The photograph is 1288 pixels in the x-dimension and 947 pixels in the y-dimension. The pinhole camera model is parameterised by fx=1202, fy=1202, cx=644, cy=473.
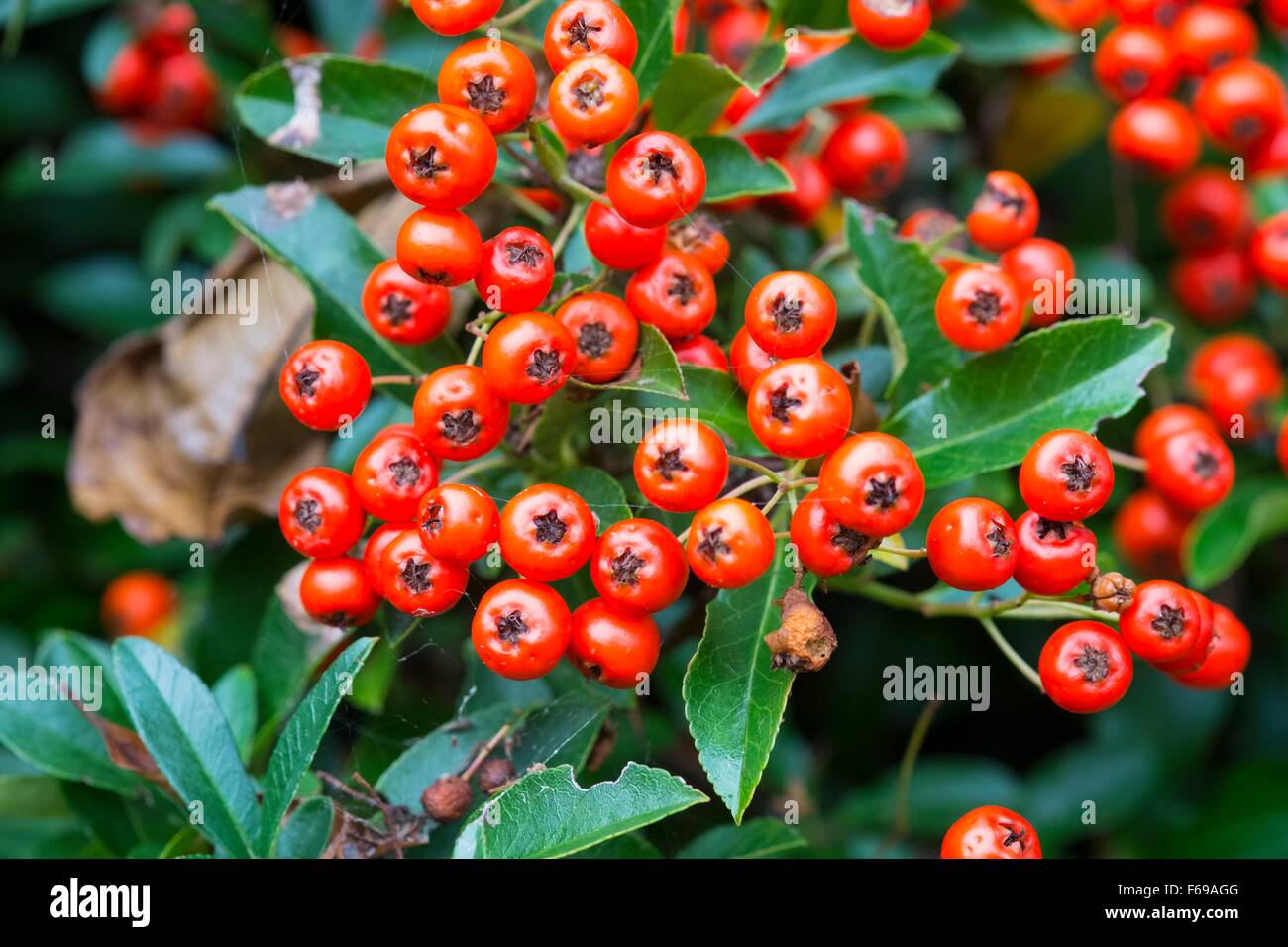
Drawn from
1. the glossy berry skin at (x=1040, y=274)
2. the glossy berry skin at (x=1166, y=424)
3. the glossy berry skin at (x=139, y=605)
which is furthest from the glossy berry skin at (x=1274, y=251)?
the glossy berry skin at (x=139, y=605)

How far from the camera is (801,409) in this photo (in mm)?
1601

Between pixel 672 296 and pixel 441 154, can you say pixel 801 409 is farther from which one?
pixel 441 154

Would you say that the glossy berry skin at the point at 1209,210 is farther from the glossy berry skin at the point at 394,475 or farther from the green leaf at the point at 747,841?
the glossy berry skin at the point at 394,475

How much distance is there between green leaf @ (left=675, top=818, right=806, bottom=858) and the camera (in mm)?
1982

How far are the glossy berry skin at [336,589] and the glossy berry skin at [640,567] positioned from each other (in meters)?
0.41

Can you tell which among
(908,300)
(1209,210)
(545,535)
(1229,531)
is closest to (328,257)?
(545,535)

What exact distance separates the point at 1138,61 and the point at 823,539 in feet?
6.11

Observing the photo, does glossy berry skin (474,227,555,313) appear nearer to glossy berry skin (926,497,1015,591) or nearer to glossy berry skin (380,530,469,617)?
glossy berry skin (380,530,469,617)

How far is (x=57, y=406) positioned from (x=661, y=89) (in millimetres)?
2509

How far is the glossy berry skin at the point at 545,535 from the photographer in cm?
163

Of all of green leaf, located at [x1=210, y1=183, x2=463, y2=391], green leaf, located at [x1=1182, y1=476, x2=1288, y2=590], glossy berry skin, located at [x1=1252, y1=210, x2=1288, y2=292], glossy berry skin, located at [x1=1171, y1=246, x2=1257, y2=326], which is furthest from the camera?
glossy berry skin, located at [x1=1171, y1=246, x2=1257, y2=326]

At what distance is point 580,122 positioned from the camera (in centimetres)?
167

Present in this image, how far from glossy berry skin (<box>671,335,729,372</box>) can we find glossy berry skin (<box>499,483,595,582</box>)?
33cm

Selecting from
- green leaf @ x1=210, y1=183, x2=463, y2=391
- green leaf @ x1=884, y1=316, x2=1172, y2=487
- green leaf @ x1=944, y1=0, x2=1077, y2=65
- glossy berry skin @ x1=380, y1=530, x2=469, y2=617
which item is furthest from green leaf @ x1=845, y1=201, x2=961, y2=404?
green leaf @ x1=944, y1=0, x2=1077, y2=65
